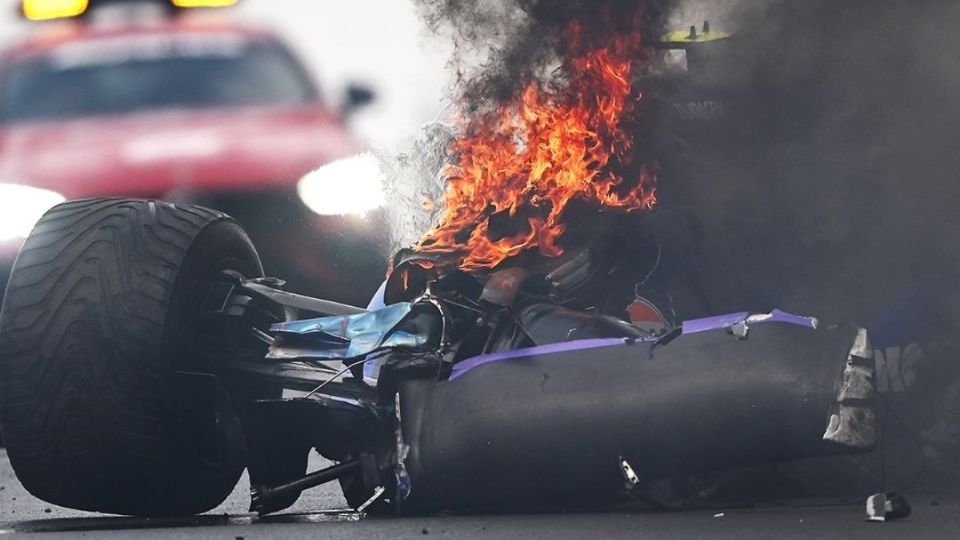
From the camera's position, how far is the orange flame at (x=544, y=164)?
762 cm

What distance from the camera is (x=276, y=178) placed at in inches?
433

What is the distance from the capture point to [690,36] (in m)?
8.41

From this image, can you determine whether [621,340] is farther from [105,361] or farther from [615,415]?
[105,361]

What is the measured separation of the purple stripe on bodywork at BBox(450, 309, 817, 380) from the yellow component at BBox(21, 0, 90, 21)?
4.16 metres

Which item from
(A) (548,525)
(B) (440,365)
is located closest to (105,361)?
(B) (440,365)

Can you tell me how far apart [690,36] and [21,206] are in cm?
384

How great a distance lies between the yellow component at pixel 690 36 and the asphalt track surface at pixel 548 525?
6.37 feet

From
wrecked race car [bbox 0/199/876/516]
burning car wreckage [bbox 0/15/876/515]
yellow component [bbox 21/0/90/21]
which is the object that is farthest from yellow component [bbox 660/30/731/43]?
yellow component [bbox 21/0/90/21]

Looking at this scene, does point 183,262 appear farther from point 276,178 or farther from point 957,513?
point 276,178

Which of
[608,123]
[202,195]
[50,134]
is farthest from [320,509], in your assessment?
[50,134]

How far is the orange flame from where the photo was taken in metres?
7.62

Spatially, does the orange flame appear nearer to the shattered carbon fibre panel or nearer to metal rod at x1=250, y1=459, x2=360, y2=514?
the shattered carbon fibre panel

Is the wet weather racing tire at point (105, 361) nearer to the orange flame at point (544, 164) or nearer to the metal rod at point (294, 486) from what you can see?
the metal rod at point (294, 486)

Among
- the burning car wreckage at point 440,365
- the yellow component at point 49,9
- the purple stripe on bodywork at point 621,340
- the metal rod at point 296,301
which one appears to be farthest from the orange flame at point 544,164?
the yellow component at point 49,9
